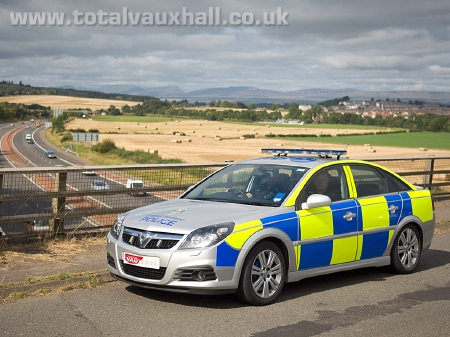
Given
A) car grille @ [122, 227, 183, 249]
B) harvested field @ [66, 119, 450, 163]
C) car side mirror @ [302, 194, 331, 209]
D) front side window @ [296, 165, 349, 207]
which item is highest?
front side window @ [296, 165, 349, 207]

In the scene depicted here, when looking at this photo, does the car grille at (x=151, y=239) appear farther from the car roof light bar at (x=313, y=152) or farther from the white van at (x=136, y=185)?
the white van at (x=136, y=185)

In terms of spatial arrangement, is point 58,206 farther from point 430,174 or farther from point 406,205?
point 430,174

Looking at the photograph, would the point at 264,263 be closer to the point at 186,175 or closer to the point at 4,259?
the point at 4,259

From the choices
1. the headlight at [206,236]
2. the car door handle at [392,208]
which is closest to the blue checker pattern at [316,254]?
the headlight at [206,236]

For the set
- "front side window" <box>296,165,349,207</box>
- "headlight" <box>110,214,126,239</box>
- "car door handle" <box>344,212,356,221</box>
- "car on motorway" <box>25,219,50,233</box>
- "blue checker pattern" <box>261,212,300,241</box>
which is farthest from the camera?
"car on motorway" <box>25,219,50,233</box>

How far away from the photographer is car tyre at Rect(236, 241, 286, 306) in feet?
22.1

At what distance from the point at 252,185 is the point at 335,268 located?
132cm

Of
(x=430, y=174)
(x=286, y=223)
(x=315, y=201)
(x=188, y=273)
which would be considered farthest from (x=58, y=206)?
(x=430, y=174)

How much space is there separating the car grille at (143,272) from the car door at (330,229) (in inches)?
60.6

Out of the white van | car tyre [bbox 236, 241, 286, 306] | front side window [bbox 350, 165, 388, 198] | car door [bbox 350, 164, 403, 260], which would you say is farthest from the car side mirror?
the white van

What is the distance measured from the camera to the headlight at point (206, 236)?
6.51 meters

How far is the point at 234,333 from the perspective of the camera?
5.90 m

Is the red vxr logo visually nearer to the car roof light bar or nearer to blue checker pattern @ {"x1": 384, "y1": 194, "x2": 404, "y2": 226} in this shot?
the car roof light bar

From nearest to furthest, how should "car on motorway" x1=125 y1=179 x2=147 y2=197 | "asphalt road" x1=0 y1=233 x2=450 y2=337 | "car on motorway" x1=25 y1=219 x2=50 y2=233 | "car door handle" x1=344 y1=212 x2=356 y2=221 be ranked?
"asphalt road" x1=0 y1=233 x2=450 y2=337, "car door handle" x1=344 y1=212 x2=356 y2=221, "car on motorway" x1=25 y1=219 x2=50 y2=233, "car on motorway" x1=125 y1=179 x2=147 y2=197
